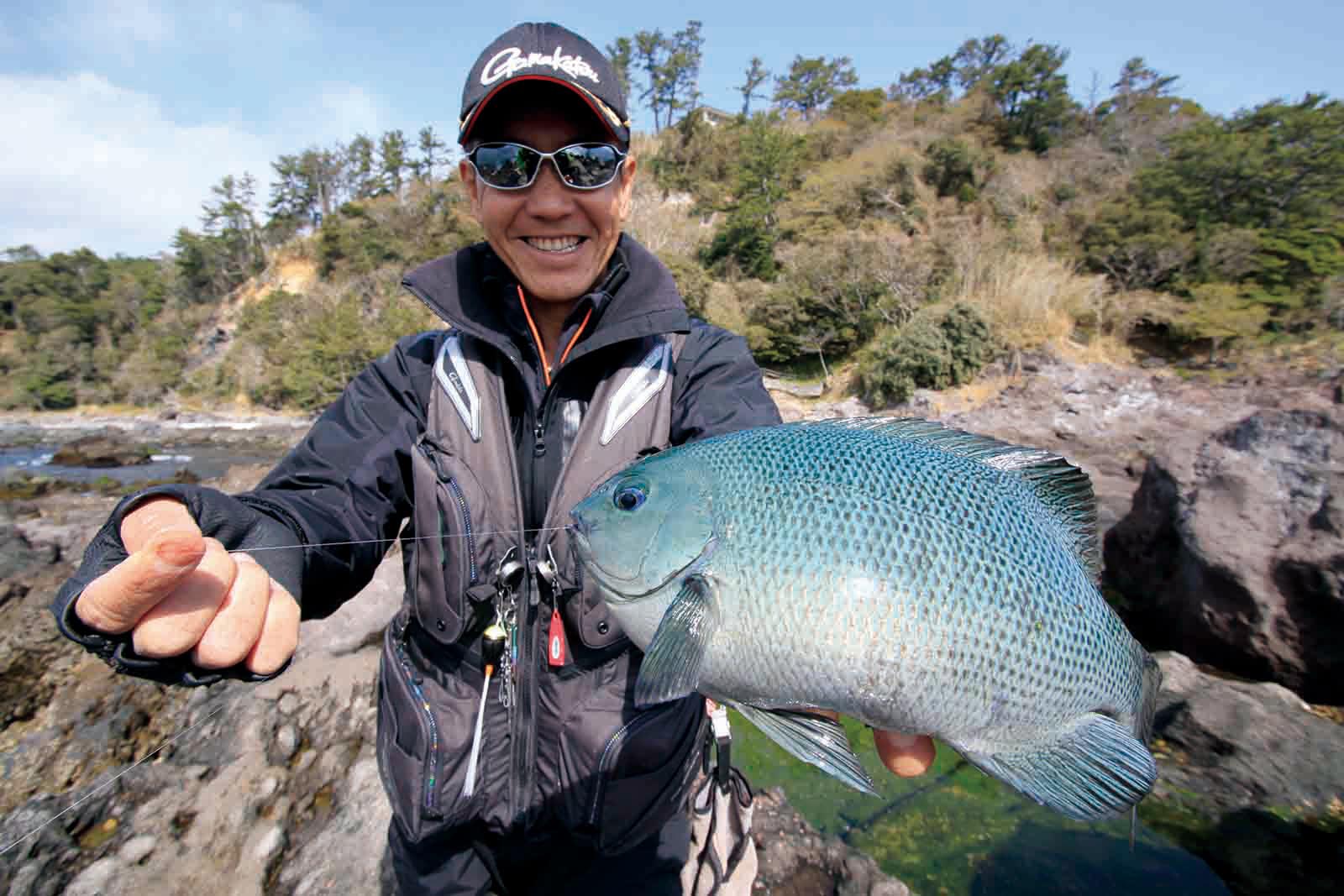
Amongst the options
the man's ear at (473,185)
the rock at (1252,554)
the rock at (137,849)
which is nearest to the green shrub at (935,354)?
the rock at (1252,554)

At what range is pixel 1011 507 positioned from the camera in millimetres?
1408

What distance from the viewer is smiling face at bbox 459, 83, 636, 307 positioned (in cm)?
172

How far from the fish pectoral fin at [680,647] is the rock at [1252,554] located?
515cm

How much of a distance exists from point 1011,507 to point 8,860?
4518 millimetres

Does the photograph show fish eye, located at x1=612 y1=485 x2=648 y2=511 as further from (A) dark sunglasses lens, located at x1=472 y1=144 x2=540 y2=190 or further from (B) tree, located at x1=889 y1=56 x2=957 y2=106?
(B) tree, located at x1=889 y1=56 x2=957 y2=106

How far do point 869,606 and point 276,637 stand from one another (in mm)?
1126

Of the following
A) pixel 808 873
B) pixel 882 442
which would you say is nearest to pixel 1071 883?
pixel 808 873

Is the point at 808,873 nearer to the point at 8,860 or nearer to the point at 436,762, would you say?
the point at 436,762

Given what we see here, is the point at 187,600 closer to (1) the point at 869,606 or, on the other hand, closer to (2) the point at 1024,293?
(1) the point at 869,606

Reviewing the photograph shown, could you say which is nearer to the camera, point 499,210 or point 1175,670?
point 499,210

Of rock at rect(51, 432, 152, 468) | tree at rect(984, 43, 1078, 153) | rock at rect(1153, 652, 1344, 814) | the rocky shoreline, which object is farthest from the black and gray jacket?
tree at rect(984, 43, 1078, 153)

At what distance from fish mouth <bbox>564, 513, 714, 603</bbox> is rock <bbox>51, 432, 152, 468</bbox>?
26.2m

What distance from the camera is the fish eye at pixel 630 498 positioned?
4.44 ft

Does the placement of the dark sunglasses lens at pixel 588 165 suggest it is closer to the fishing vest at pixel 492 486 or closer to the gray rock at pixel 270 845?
the fishing vest at pixel 492 486
